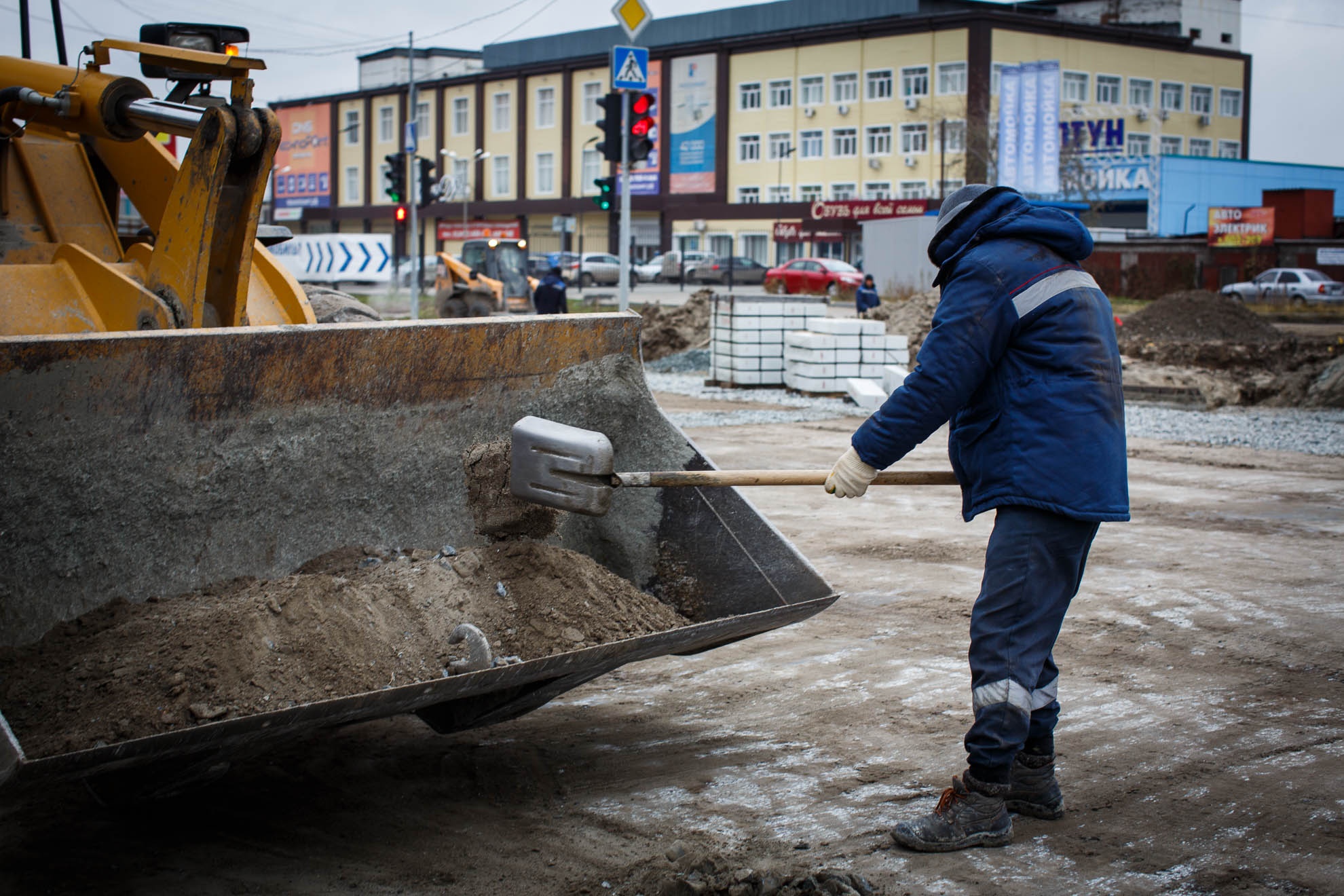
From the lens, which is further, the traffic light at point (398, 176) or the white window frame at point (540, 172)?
the white window frame at point (540, 172)

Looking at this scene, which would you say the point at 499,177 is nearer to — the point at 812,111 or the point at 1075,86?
the point at 812,111

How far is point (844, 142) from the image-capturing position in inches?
2085

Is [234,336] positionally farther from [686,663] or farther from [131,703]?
[686,663]

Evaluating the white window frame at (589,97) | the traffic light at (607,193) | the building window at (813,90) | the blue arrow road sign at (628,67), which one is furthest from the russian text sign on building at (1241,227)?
the white window frame at (589,97)

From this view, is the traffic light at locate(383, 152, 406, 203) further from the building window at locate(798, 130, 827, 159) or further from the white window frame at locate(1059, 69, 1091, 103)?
the white window frame at locate(1059, 69, 1091, 103)

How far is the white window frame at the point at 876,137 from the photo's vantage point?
5153cm

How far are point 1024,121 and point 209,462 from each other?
3638 centimetres

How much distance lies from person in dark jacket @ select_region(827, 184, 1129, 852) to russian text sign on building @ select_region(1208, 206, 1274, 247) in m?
34.2

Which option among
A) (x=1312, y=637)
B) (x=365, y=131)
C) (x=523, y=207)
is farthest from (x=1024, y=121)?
(x=365, y=131)

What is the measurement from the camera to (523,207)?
6147 centimetres

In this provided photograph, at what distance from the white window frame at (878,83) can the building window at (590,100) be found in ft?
42.1

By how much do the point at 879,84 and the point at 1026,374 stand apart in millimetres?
51078

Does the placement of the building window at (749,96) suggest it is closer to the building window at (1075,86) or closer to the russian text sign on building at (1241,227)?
the building window at (1075,86)

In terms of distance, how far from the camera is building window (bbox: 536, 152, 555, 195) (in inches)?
2379
